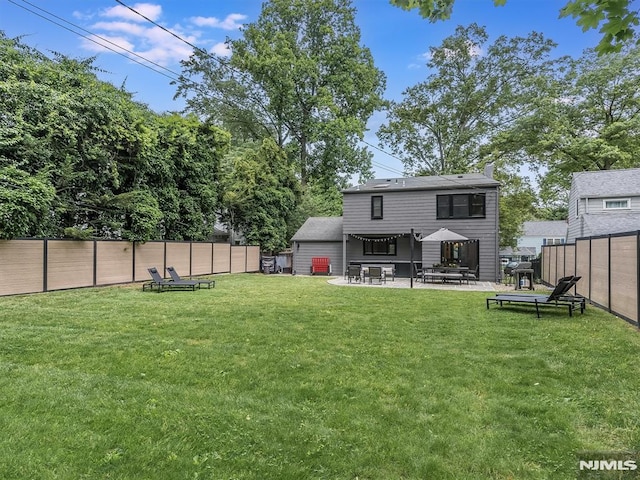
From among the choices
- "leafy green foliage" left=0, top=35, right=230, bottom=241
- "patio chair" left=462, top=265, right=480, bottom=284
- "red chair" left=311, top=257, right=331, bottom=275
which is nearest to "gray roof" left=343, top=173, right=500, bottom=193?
"patio chair" left=462, top=265, right=480, bottom=284

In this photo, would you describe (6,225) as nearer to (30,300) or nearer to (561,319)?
(30,300)

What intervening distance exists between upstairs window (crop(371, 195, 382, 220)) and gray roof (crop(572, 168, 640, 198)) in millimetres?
10566

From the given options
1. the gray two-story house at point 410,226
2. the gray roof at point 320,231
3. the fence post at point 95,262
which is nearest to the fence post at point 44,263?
the fence post at point 95,262

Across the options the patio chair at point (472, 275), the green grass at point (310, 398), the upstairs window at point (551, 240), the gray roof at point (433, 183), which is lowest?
the green grass at point (310, 398)

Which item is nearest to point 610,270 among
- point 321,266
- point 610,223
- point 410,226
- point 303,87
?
point 610,223

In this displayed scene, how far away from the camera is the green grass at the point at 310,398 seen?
2719 millimetres

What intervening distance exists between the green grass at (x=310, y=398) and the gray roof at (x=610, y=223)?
9.46m

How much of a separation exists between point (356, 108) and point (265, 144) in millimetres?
11316

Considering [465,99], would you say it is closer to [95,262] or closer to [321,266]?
[321,266]

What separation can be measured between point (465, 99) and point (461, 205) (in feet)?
58.6

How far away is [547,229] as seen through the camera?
40.6 m

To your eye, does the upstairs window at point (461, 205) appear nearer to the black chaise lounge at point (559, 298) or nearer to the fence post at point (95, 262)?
the black chaise lounge at point (559, 298)

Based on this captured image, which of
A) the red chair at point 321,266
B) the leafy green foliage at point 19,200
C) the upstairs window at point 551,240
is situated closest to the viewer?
the leafy green foliage at point 19,200

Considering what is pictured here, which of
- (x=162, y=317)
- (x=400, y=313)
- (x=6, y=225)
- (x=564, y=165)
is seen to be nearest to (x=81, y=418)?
(x=162, y=317)
